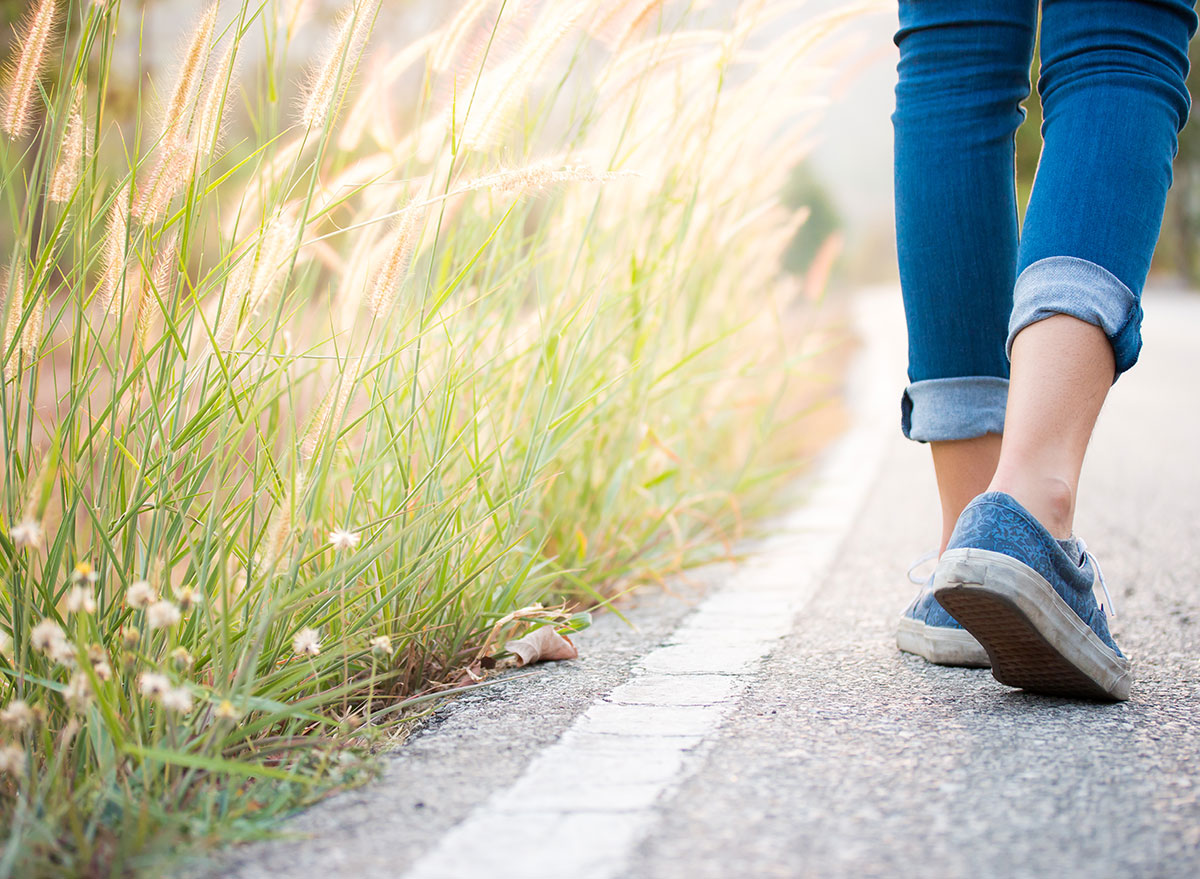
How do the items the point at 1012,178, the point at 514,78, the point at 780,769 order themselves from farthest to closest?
the point at 1012,178
the point at 514,78
the point at 780,769

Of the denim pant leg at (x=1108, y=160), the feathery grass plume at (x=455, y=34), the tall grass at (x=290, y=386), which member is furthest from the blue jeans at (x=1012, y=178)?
the feathery grass plume at (x=455, y=34)

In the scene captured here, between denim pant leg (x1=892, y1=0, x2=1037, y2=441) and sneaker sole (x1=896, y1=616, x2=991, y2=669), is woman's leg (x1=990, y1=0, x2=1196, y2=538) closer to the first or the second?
denim pant leg (x1=892, y1=0, x2=1037, y2=441)

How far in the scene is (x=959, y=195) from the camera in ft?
3.95

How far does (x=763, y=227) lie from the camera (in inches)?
92.7

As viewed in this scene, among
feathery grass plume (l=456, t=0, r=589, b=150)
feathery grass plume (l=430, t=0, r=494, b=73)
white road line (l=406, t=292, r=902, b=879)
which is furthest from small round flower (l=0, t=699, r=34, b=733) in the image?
feathery grass plume (l=430, t=0, r=494, b=73)

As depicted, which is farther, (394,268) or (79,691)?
(394,268)

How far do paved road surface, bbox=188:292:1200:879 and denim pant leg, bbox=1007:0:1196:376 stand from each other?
378 mm

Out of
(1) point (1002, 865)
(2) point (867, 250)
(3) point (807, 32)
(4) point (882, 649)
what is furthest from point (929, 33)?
(2) point (867, 250)

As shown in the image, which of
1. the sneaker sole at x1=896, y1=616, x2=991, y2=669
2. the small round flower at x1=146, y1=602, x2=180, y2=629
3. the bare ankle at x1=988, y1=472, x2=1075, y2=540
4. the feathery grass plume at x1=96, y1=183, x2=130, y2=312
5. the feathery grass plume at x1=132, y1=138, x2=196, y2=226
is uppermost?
the feathery grass plume at x1=132, y1=138, x2=196, y2=226

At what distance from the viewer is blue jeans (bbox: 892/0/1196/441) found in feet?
3.41

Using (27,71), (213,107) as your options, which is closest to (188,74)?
(213,107)

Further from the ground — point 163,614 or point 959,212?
point 959,212

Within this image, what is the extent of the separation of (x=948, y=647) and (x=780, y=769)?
41cm

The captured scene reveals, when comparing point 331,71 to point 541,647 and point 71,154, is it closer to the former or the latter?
point 71,154
